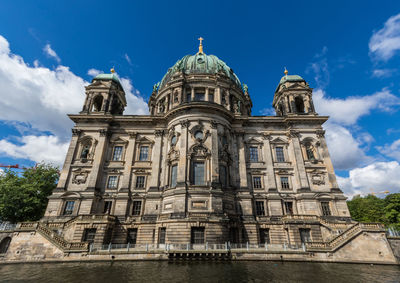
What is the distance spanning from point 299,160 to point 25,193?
1677 inches

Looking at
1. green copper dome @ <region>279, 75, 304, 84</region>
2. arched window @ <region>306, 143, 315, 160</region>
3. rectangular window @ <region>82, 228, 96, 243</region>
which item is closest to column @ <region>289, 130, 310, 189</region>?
arched window @ <region>306, 143, 315, 160</region>

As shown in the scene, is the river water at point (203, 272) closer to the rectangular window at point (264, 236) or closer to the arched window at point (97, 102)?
the rectangular window at point (264, 236)

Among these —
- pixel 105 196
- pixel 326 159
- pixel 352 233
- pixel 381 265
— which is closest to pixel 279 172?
pixel 326 159

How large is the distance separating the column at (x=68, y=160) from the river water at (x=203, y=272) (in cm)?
1100

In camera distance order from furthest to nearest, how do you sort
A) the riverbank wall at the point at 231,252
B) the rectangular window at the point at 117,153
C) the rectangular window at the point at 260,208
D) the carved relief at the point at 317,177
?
the rectangular window at the point at 117,153
the carved relief at the point at 317,177
the rectangular window at the point at 260,208
the riverbank wall at the point at 231,252

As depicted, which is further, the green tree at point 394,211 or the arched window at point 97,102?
Result: the green tree at point 394,211

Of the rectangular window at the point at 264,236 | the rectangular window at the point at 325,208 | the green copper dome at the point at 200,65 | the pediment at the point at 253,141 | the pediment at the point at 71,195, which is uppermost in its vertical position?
the green copper dome at the point at 200,65

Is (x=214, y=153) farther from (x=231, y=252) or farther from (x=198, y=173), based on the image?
(x=231, y=252)

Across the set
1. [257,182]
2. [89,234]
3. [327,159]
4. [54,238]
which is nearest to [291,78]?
[327,159]

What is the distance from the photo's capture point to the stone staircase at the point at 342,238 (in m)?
18.5

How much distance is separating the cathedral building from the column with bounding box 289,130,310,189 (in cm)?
14

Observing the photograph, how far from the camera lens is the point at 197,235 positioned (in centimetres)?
2128

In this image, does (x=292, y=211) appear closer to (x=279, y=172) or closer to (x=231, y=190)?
(x=279, y=172)

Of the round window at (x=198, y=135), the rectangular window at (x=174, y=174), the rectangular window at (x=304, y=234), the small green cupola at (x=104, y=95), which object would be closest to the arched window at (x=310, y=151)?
the rectangular window at (x=304, y=234)
